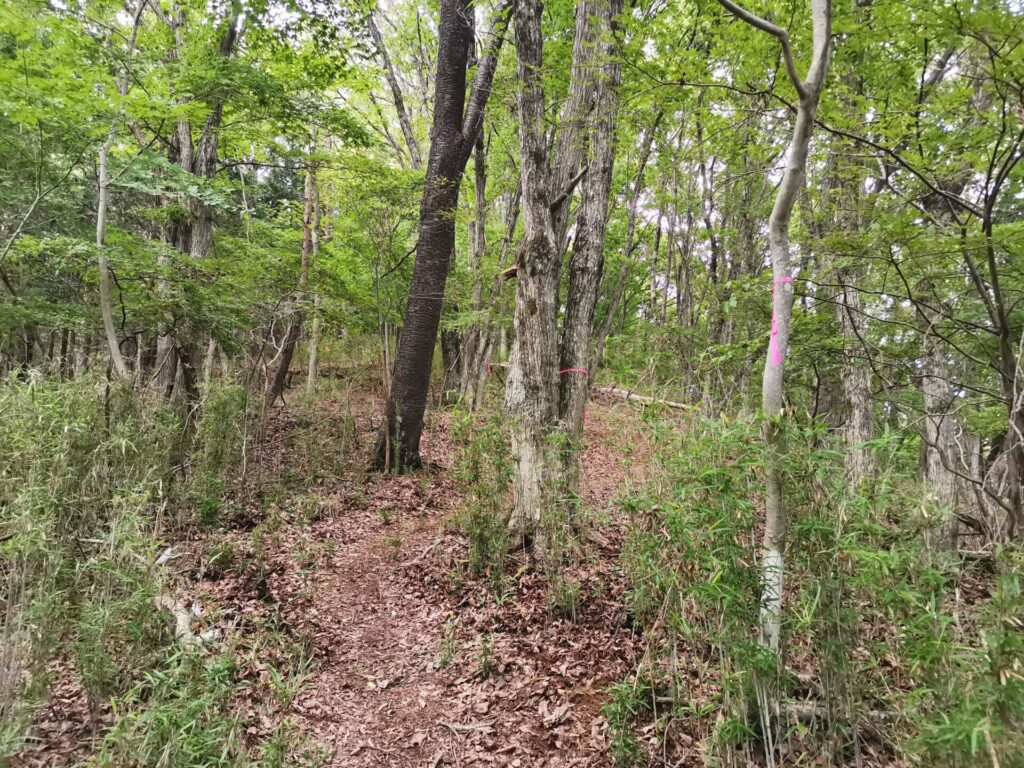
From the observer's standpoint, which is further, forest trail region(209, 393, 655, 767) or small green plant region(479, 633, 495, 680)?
small green plant region(479, 633, 495, 680)

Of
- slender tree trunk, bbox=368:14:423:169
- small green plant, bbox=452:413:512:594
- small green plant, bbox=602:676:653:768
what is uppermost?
slender tree trunk, bbox=368:14:423:169

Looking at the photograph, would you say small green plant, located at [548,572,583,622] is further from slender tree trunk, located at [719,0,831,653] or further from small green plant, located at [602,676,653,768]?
slender tree trunk, located at [719,0,831,653]

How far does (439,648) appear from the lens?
3650 mm

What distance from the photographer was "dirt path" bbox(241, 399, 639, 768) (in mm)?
2859

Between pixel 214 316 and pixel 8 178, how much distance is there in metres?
3.85

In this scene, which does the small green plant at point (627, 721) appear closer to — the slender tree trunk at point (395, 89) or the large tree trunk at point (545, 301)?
the large tree trunk at point (545, 301)

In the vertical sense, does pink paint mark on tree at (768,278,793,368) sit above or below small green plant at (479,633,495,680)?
above

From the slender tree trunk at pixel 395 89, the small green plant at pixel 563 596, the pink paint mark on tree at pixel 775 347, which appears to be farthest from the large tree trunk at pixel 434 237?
the pink paint mark on tree at pixel 775 347

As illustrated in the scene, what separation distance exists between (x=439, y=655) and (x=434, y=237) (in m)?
5.21

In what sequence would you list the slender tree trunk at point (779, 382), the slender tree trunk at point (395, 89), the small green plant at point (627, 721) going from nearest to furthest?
the slender tree trunk at point (779, 382) → the small green plant at point (627, 721) → the slender tree trunk at point (395, 89)

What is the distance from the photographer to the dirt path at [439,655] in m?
2.86

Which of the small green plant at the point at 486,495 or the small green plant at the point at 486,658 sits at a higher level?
the small green plant at the point at 486,495

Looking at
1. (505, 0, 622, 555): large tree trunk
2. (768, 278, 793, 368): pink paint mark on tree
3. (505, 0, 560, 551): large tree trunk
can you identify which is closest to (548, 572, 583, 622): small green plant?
(505, 0, 622, 555): large tree trunk

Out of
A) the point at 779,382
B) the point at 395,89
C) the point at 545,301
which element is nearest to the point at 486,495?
the point at 545,301
